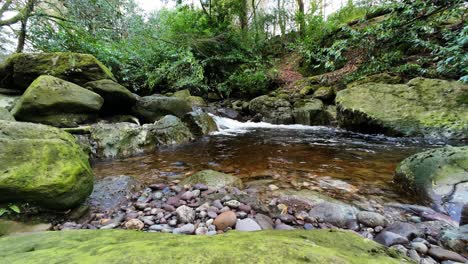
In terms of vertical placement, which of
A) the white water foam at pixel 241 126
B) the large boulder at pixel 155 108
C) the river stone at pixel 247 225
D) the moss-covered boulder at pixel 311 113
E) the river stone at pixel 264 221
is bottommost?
the river stone at pixel 264 221

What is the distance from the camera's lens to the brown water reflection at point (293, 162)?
306 cm

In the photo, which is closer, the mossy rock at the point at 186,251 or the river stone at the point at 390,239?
the mossy rock at the point at 186,251

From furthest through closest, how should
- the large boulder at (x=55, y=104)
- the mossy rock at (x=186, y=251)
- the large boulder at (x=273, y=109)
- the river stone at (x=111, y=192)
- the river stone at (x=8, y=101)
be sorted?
the large boulder at (x=273, y=109) < the river stone at (x=8, y=101) < the large boulder at (x=55, y=104) < the river stone at (x=111, y=192) < the mossy rock at (x=186, y=251)

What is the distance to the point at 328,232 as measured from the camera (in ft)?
4.65

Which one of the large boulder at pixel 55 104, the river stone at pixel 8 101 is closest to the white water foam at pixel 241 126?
the large boulder at pixel 55 104

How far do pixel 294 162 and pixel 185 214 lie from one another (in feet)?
7.90

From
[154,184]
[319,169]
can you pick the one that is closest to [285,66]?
[319,169]

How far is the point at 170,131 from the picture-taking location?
5781 mm

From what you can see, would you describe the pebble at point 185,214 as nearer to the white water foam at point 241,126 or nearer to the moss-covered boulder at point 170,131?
the moss-covered boulder at point 170,131

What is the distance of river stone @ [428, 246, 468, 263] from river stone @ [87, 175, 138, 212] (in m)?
2.72

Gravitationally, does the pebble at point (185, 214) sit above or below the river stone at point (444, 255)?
above

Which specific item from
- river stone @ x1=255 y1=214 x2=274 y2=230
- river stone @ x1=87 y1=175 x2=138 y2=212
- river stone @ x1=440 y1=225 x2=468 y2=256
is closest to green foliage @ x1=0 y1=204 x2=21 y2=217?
river stone @ x1=87 y1=175 x2=138 y2=212

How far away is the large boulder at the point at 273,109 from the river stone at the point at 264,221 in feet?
22.7

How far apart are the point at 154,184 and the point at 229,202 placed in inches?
46.6
